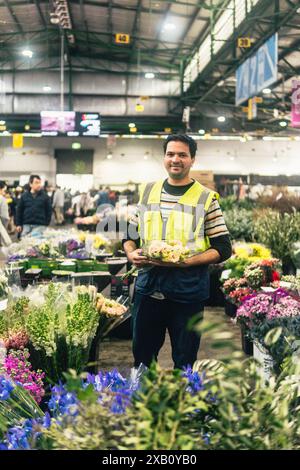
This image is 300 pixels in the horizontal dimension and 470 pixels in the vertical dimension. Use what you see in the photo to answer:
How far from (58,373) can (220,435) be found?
5.36 feet

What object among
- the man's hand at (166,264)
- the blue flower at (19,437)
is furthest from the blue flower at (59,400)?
the man's hand at (166,264)

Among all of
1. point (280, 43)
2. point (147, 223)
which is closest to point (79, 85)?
point (280, 43)

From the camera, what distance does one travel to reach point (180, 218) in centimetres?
292

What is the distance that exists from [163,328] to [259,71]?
633 centimetres

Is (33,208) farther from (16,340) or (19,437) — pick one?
(19,437)

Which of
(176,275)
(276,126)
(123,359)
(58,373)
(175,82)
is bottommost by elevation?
(123,359)

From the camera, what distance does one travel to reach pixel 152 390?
3.16 feet

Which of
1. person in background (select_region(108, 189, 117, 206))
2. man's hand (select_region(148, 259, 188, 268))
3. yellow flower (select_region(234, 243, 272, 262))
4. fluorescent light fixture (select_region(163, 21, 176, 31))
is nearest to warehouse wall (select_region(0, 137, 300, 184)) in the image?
person in background (select_region(108, 189, 117, 206))

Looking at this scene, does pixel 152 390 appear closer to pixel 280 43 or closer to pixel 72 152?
pixel 280 43

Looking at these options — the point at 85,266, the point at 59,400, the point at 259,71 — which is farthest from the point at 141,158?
the point at 59,400

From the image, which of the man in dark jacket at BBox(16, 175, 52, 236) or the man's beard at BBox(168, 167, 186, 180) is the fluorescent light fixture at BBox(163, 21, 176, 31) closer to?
the man in dark jacket at BBox(16, 175, 52, 236)

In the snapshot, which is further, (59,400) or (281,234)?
(281,234)

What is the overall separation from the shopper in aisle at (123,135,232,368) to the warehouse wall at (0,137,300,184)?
82.4 ft

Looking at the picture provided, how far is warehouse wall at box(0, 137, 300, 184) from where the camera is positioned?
28.0m
